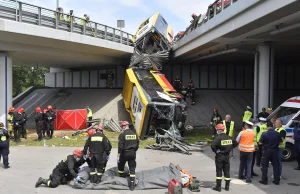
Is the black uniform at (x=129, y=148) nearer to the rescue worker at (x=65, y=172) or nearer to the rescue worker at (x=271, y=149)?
the rescue worker at (x=65, y=172)

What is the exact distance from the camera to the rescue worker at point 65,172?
26.9 feet

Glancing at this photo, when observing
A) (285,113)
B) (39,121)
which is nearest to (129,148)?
(285,113)

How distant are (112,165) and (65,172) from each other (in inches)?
109

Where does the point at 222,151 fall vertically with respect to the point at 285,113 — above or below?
below

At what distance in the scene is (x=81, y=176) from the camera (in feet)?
27.2

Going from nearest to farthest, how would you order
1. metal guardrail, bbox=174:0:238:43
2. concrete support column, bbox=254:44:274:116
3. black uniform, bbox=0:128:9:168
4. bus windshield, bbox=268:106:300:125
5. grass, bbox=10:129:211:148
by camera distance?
1. black uniform, bbox=0:128:9:168
2. bus windshield, bbox=268:106:300:125
3. metal guardrail, bbox=174:0:238:43
4. grass, bbox=10:129:211:148
5. concrete support column, bbox=254:44:274:116

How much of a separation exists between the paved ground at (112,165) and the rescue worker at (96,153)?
471mm

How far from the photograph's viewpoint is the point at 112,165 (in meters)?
11.0

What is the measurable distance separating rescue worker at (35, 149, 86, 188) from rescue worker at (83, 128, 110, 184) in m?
0.25

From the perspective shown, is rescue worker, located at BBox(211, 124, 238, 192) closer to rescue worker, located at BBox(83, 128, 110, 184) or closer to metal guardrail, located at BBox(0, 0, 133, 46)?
rescue worker, located at BBox(83, 128, 110, 184)

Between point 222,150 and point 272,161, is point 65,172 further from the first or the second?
point 272,161

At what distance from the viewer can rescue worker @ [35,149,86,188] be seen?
820 cm

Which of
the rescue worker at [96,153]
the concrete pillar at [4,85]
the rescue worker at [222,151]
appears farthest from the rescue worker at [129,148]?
the concrete pillar at [4,85]

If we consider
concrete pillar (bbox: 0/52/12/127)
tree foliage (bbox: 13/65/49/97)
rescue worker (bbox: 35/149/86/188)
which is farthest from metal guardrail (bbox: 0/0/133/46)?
tree foliage (bbox: 13/65/49/97)
